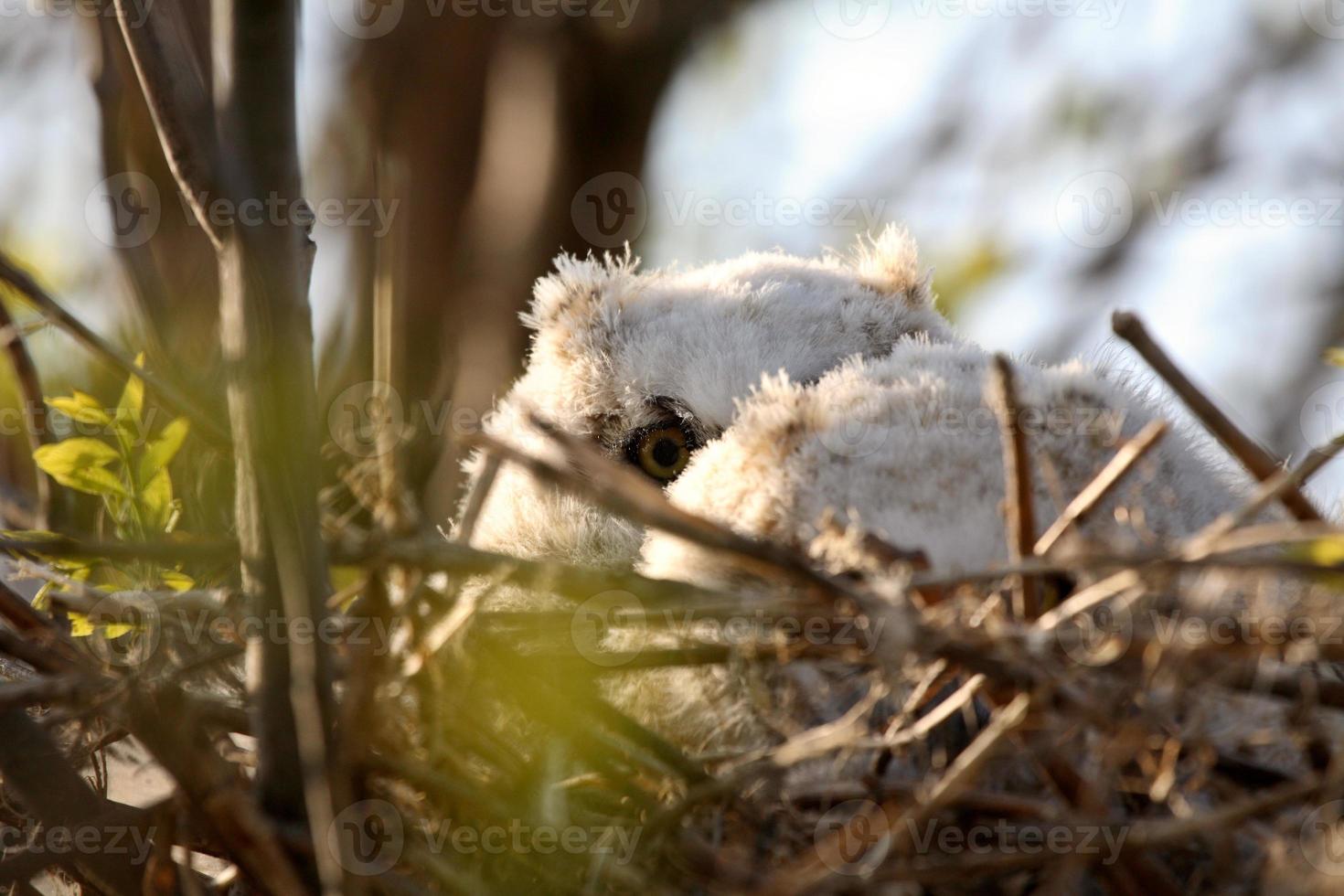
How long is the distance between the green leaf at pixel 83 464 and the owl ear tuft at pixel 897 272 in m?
1.47

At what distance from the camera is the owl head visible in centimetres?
242
